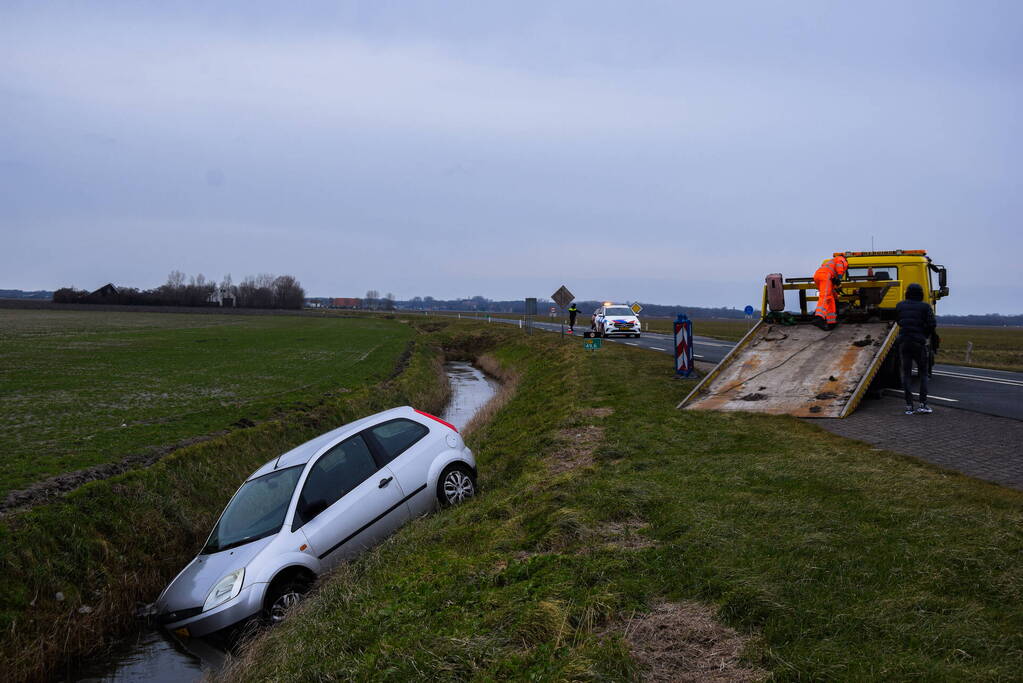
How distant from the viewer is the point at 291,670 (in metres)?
5.10

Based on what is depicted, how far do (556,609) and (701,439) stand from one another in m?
5.52

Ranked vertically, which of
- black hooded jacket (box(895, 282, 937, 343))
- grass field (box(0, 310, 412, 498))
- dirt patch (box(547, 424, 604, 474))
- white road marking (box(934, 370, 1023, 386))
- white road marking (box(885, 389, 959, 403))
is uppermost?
black hooded jacket (box(895, 282, 937, 343))

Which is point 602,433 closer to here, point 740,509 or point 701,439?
point 701,439

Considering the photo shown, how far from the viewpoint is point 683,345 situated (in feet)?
54.8

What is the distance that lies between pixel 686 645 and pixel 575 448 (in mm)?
6461

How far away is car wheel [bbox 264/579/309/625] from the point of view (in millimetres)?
7102

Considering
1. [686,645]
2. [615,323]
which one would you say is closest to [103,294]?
[615,323]

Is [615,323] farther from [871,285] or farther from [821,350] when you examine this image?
[821,350]

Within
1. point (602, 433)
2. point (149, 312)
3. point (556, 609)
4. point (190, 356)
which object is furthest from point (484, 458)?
point (149, 312)

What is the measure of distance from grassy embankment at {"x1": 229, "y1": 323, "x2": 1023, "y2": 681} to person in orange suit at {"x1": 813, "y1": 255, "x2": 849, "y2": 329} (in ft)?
17.2

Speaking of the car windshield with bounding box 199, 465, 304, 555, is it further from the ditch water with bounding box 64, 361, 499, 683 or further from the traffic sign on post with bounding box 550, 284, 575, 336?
Result: the traffic sign on post with bounding box 550, 284, 575, 336

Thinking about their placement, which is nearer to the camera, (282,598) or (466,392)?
(282,598)

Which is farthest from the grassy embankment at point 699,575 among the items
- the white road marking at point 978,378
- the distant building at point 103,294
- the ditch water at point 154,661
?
the distant building at point 103,294

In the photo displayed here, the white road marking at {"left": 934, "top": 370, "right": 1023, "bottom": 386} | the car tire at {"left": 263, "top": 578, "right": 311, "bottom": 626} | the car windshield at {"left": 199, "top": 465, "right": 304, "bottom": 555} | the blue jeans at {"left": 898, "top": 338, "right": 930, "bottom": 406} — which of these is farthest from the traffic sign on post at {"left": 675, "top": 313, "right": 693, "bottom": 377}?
the car tire at {"left": 263, "top": 578, "right": 311, "bottom": 626}
